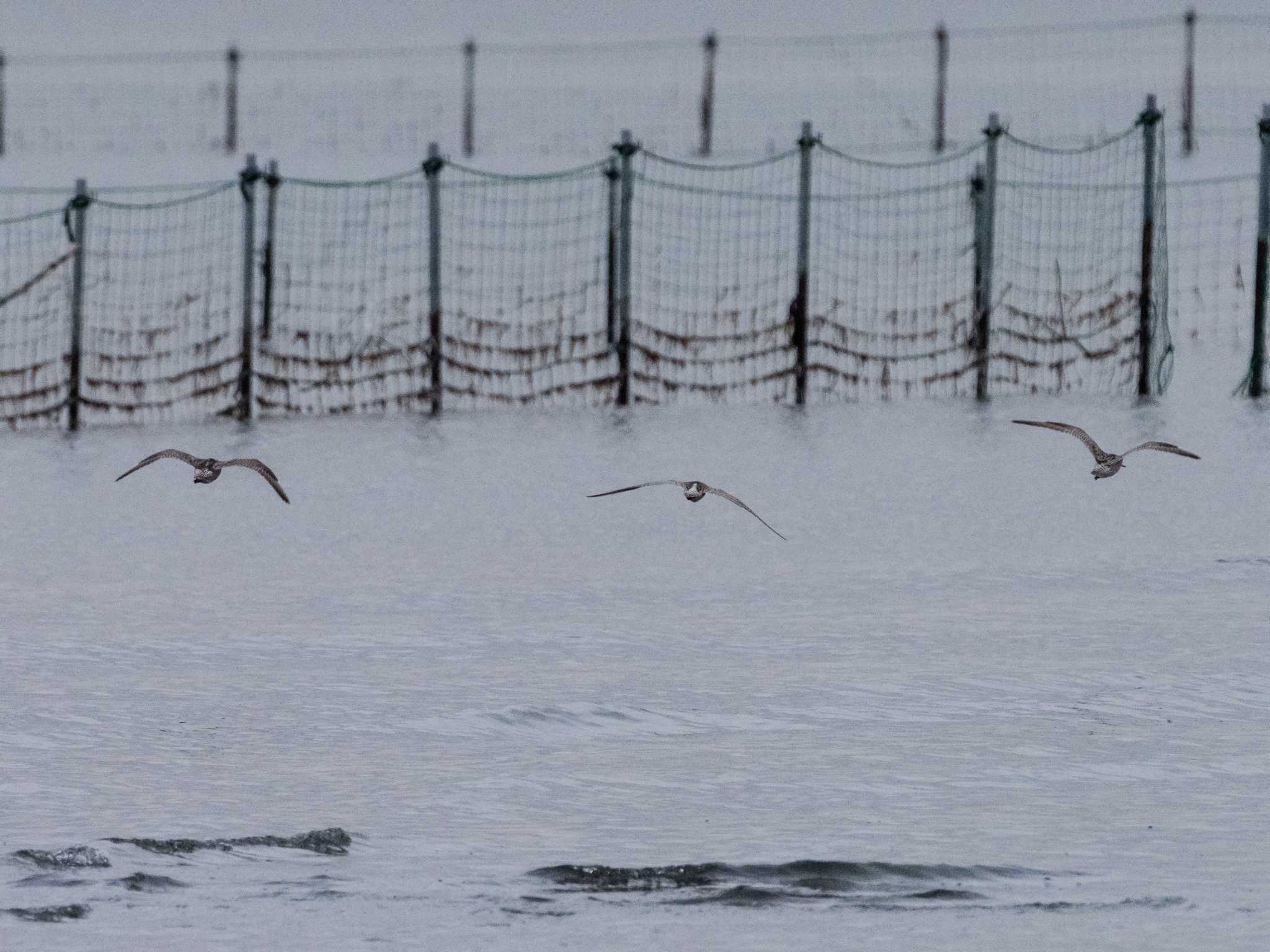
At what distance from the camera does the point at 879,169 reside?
32344 mm

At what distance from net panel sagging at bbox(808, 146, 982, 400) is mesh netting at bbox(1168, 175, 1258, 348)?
7.20 feet

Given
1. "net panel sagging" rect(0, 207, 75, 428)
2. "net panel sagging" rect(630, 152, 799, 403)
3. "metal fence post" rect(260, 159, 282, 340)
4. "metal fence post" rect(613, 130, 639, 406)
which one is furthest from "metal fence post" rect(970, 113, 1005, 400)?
"net panel sagging" rect(0, 207, 75, 428)

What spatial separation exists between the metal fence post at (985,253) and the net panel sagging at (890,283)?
0.50 ft

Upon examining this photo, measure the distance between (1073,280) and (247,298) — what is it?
373 inches

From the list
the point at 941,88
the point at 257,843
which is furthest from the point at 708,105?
the point at 257,843

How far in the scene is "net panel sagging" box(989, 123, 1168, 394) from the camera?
72.7 ft

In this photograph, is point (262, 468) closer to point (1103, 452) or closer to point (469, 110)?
point (1103, 452)

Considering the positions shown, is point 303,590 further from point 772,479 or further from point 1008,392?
point 1008,392

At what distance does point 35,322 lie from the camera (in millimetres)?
24172

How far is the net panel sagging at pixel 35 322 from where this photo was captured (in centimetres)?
2052

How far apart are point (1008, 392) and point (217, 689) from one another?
13053 mm

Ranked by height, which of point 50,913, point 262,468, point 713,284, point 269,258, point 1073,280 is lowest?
point 50,913

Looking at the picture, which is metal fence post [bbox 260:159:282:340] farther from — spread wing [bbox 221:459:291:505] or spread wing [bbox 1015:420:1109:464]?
spread wing [bbox 1015:420:1109:464]

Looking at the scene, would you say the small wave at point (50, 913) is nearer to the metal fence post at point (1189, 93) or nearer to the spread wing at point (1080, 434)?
the spread wing at point (1080, 434)
